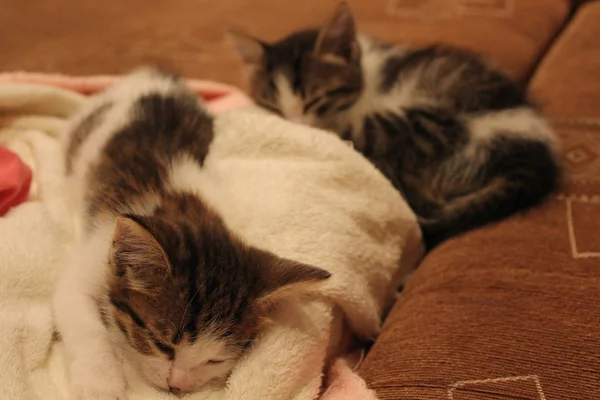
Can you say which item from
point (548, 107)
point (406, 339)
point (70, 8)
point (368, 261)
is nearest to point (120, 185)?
point (368, 261)

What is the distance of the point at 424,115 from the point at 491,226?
0.41m

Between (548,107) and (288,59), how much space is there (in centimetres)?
80

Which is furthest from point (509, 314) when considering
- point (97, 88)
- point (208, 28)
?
point (208, 28)

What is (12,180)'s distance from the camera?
3.96 ft

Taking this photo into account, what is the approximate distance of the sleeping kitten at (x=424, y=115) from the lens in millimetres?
1401

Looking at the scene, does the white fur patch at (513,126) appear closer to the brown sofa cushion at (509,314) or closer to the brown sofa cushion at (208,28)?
the brown sofa cushion at (509,314)

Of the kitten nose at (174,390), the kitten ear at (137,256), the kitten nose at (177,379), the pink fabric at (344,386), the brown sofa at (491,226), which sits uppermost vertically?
the kitten ear at (137,256)

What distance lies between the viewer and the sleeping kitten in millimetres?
1401

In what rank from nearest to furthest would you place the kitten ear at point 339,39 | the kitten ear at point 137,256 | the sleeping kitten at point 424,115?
the kitten ear at point 137,256 < the sleeping kitten at point 424,115 < the kitten ear at point 339,39

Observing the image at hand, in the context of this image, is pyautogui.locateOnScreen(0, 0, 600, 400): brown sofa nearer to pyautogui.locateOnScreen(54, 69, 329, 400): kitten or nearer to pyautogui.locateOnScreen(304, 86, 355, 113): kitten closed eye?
pyautogui.locateOnScreen(54, 69, 329, 400): kitten

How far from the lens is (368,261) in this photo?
1163mm

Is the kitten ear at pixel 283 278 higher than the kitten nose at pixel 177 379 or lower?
higher

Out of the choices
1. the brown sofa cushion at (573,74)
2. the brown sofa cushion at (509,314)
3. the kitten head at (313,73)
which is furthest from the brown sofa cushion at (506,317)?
the kitten head at (313,73)

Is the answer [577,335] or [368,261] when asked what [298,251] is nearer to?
[368,261]
